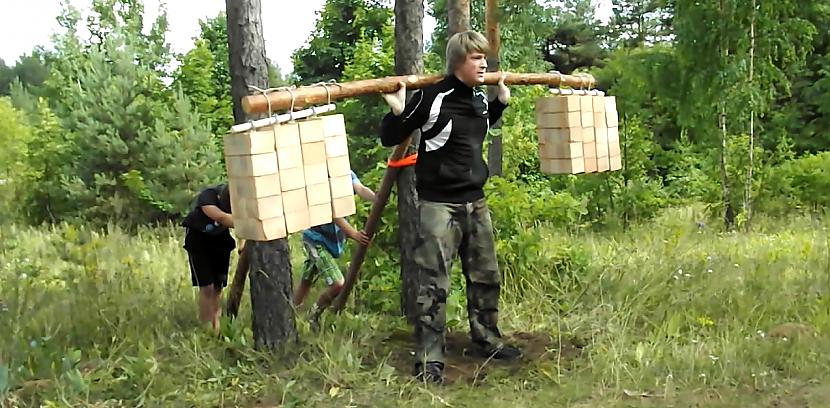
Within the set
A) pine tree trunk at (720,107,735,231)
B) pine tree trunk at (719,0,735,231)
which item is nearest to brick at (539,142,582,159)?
pine tree trunk at (719,0,735,231)

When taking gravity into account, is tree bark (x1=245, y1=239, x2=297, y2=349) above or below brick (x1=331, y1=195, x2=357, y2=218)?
below

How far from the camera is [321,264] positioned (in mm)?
5887

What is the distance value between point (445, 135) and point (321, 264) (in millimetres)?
1734

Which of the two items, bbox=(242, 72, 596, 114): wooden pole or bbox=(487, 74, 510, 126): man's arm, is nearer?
bbox=(242, 72, 596, 114): wooden pole

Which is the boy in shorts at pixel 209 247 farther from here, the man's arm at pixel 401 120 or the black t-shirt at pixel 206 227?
the man's arm at pixel 401 120

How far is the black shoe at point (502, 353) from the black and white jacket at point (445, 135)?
1000 mm

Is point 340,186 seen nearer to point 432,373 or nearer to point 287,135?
point 287,135

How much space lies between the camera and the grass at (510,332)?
14.6 ft

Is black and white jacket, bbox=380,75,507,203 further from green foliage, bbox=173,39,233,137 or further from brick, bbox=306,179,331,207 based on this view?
green foliage, bbox=173,39,233,137

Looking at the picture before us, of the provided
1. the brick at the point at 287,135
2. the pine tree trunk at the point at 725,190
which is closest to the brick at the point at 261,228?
the brick at the point at 287,135

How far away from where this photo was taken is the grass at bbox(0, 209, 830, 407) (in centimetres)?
444

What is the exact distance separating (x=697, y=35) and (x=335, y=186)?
23.1ft

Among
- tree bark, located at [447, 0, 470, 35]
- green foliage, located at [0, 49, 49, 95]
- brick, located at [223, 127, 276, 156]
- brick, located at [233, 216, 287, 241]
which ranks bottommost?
brick, located at [233, 216, 287, 241]

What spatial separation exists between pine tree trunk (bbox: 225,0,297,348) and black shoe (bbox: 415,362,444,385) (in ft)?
2.71
